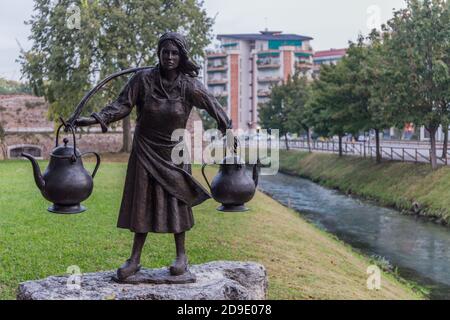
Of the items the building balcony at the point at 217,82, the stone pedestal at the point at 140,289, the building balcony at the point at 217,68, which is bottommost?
the stone pedestal at the point at 140,289

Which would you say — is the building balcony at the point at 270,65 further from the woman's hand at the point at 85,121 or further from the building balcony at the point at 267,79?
the woman's hand at the point at 85,121

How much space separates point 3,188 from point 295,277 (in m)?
11.1

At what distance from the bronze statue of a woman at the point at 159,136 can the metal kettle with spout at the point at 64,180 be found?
0.47 meters

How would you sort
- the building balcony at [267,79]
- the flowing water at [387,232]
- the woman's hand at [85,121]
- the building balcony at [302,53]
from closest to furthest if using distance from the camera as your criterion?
1. the woman's hand at [85,121]
2. the flowing water at [387,232]
3. the building balcony at [267,79]
4. the building balcony at [302,53]

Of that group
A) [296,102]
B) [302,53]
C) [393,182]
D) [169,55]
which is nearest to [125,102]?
[169,55]

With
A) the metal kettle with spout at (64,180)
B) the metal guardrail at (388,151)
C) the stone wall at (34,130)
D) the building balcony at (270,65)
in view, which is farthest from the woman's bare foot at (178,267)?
the building balcony at (270,65)

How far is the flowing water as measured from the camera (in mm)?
14273

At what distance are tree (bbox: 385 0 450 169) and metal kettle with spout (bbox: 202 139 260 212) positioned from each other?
66.2ft

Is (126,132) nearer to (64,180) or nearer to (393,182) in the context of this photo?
(393,182)

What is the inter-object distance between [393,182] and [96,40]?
1565cm

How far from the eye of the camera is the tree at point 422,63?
2472 centimetres

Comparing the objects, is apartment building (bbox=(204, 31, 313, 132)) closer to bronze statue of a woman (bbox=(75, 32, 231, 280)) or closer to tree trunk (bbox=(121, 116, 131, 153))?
tree trunk (bbox=(121, 116, 131, 153))

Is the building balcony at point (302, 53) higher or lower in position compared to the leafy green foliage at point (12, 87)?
higher
